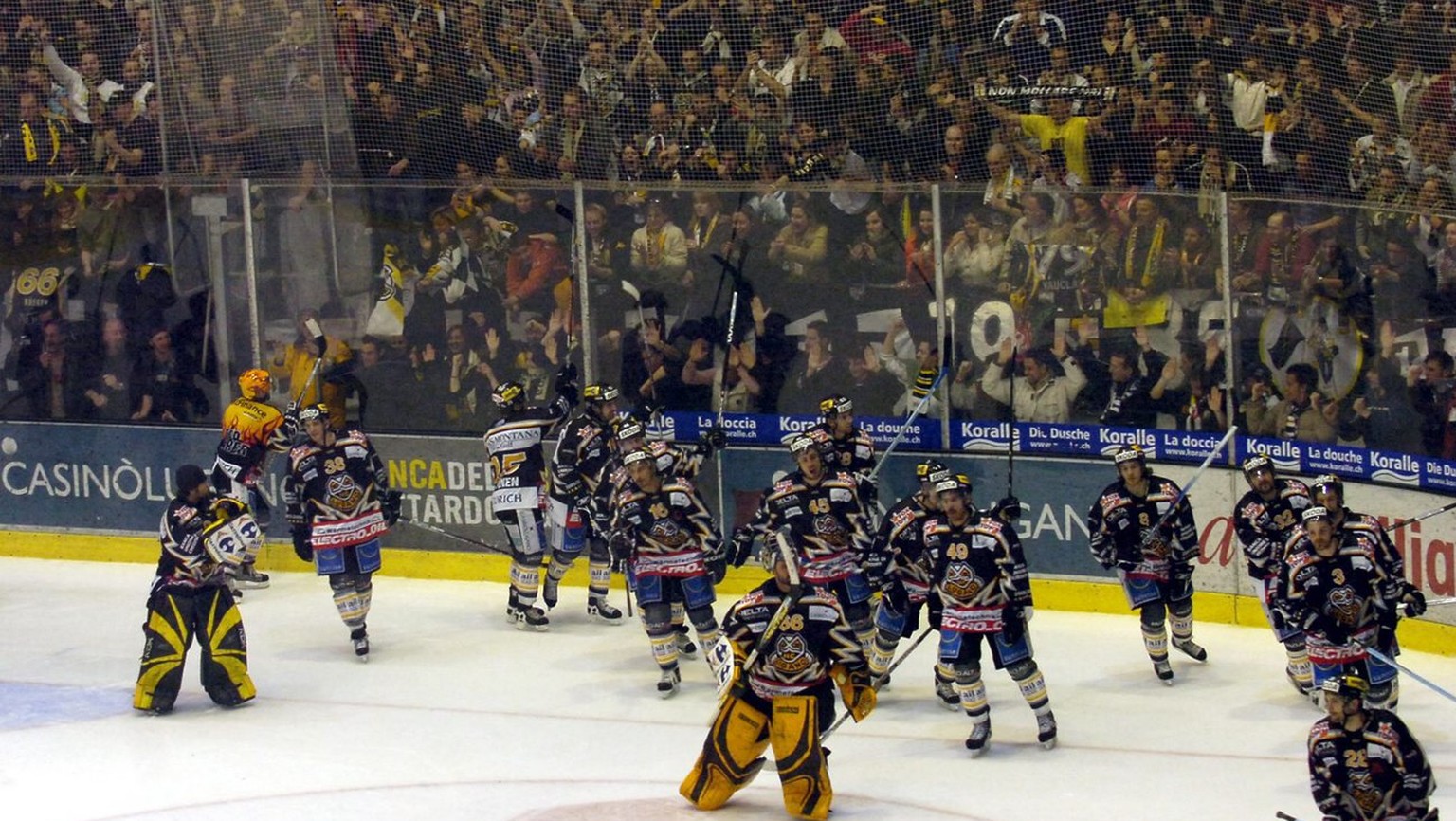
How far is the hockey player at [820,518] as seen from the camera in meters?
11.4

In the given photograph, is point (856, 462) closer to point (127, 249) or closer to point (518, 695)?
point (518, 695)

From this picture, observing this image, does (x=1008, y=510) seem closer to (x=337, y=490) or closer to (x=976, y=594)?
(x=976, y=594)

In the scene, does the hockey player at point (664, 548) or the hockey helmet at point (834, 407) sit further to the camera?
the hockey helmet at point (834, 407)

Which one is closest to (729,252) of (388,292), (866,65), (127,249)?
(866,65)

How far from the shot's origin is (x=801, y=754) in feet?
29.9

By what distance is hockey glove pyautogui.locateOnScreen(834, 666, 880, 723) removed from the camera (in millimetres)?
9203

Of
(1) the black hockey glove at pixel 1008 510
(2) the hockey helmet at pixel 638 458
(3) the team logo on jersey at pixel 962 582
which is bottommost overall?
(3) the team logo on jersey at pixel 962 582

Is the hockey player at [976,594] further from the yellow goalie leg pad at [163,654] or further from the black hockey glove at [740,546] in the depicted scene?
the yellow goalie leg pad at [163,654]

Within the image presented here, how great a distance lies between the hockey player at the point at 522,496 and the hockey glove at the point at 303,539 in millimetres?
1203

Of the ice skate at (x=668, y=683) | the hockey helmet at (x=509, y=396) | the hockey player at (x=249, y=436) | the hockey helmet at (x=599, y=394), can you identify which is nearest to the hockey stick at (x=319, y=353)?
the hockey player at (x=249, y=436)

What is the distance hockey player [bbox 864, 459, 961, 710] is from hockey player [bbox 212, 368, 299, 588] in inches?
169

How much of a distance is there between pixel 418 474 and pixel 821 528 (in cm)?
392

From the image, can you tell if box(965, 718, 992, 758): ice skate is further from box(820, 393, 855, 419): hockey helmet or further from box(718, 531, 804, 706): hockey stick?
box(820, 393, 855, 419): hockey helmet

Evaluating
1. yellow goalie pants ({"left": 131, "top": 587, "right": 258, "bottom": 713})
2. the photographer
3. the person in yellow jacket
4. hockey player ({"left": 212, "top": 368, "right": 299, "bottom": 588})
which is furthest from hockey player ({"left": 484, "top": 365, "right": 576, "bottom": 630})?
the photographer
